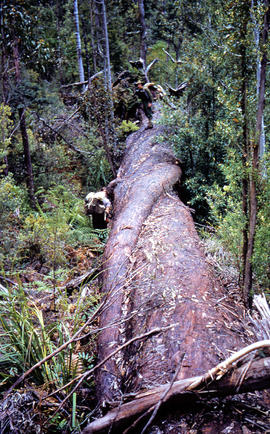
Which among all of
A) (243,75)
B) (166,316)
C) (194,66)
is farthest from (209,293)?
(194,66)

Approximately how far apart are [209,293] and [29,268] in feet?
9.55

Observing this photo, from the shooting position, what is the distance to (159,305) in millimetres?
2699

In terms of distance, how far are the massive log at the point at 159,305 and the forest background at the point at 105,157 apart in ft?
0.95

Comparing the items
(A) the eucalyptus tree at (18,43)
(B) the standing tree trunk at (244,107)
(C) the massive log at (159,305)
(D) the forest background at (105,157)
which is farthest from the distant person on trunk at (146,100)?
(B) the standing tree trunk at (244,107)

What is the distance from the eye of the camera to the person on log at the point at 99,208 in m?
5.65

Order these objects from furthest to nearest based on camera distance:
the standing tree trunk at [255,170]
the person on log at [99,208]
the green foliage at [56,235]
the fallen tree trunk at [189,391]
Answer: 1. the person on log at [99,208]
2. the green foliage at [56,235]
3. the standing tree trunk at [255,170]
4. the fallen tree trunk at [189,391]

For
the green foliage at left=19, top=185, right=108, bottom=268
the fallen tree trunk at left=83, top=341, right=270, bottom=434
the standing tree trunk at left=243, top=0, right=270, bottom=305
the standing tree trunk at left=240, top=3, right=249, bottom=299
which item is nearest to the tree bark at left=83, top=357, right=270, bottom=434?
the fallen tree trunk at left=83, top=341, right=270, bottom=434

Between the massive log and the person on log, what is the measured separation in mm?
705

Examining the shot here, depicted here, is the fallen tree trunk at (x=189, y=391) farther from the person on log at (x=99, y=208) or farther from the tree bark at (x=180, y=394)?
the person on log at (x=99, y=208)

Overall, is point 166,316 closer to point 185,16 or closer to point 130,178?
point 130,178

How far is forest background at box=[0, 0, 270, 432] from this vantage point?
2.62 m

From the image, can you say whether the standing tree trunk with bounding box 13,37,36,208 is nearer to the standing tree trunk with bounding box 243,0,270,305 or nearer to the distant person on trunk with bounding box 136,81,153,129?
the distant person on trunk with bounding box 136,81,153,129

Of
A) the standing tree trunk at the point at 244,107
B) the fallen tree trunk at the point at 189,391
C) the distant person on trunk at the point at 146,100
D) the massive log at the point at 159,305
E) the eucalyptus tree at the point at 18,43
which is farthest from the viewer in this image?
the distant person on trunk at the point at 146,100

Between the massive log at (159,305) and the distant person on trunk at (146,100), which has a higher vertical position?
the distant person on trunk at (146,100)
